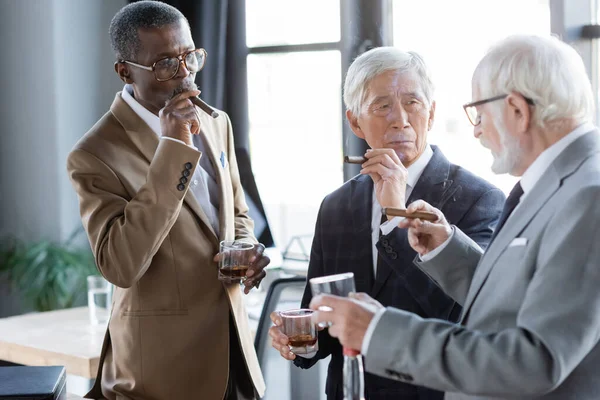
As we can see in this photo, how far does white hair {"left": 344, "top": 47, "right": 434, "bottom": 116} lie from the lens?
2.11m

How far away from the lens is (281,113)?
4.72 metres


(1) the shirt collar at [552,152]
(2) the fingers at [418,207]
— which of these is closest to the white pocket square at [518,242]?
(1) the shirt collar at [552,152]

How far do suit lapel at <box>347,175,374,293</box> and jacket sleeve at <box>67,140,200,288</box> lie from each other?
456mm

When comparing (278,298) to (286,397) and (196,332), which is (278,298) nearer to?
(286,397)

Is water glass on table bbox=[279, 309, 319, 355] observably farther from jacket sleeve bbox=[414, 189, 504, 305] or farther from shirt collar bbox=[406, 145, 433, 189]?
shirt collar bbox=[406, 145, 433, 189]

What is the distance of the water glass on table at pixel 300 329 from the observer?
1735mm

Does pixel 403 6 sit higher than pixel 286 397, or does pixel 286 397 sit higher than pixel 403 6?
pixel 403 6

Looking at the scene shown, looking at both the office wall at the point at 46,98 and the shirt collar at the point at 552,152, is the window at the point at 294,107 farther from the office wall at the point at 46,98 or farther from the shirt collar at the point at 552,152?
the shirt collar at the point at 552,152

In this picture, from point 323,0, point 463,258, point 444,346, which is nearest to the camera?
point 444,346

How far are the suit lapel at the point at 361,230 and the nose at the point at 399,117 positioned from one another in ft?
0.62

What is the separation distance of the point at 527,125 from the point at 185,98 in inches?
44.7

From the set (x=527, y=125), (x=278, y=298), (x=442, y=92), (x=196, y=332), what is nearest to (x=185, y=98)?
(x=196, y=332)

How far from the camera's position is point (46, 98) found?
5027mm

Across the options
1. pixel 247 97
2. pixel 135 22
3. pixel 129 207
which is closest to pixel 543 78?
pixel 129 207
